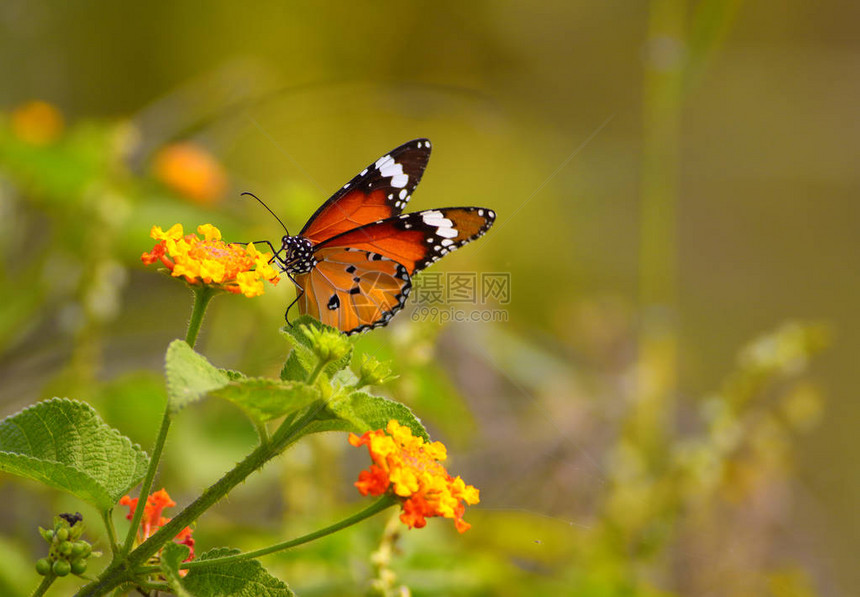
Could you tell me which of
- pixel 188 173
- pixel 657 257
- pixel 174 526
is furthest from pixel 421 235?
pixel 657 257

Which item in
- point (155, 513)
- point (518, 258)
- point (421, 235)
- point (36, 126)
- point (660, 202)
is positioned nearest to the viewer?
point (155, 513)

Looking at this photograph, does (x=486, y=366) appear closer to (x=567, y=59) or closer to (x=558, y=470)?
(x=558, y=470)

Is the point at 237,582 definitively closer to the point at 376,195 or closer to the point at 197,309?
the point at 197,309

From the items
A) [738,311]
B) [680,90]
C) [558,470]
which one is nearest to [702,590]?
[558,470]

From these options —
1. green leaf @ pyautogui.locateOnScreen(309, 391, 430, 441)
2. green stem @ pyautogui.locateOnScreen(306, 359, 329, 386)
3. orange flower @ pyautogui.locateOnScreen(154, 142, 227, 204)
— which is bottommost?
green leaf @ pyautogui.locateOnScreen(309, 391, 430, 441)

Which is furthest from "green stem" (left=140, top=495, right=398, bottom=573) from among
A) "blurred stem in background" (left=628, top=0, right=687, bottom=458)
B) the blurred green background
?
"blurred stem in background" (left=628, top=0, right=687, bottom=458)

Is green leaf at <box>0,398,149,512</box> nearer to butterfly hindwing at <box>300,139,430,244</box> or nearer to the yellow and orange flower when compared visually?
the yellow and orange flower
